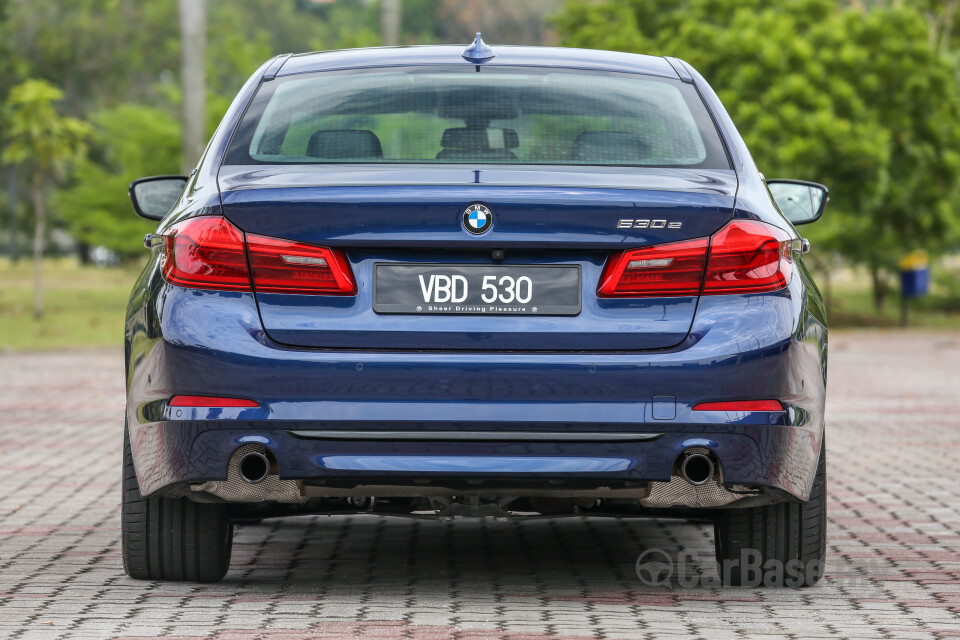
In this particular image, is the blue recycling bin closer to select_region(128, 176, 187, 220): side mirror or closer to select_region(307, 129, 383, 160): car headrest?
select_region(128, 176, 187, 220): side mirror

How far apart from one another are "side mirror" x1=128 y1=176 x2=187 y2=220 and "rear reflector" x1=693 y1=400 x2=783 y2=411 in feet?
7.73

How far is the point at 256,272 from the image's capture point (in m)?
4.32

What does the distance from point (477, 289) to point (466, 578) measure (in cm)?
148

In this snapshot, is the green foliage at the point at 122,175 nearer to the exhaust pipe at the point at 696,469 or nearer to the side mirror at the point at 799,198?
the side mirror at the point at 799,198

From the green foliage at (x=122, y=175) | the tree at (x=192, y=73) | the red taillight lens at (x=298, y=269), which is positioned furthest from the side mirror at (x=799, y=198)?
the green foliage at (x=122, y=175)

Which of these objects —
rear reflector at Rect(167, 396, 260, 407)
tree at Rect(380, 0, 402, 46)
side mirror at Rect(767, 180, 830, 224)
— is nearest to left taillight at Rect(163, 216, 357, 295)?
rear reflector at Rect(167, 396, 260, 407)

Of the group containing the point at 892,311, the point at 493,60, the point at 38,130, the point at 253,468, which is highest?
the point at 38,130

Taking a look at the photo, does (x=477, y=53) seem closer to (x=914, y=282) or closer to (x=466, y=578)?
(x=466, y=578)

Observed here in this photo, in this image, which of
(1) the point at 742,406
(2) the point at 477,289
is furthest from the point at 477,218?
(1) the point at 742,406

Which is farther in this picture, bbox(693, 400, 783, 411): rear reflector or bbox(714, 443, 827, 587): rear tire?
bbox(714, 443, 827, 587): rear tire

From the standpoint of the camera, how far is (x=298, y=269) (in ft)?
14.1

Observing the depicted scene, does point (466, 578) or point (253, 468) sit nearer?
point (253, 468)

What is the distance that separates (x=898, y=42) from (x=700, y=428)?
89.3 feet

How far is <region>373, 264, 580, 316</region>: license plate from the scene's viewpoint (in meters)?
4.27
